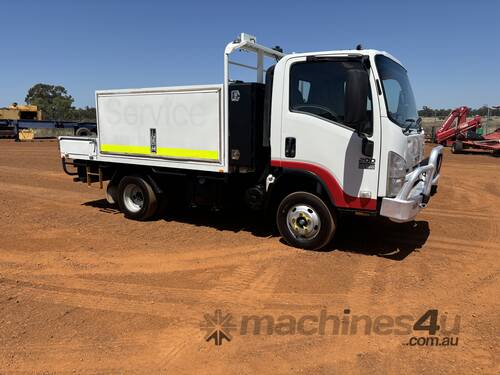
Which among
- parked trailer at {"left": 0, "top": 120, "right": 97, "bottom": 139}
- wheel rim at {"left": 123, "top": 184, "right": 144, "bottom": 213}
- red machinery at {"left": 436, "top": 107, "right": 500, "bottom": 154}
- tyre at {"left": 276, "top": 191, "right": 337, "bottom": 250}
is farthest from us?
parked trailer at {"left": 0, "top": 120, "right": 97, "bottom": 139}

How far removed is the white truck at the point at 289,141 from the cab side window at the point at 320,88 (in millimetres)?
14

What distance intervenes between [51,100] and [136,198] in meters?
87.6

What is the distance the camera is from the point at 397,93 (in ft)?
19.1

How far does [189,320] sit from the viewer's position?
4098 millimetres

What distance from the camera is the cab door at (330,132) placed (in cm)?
548

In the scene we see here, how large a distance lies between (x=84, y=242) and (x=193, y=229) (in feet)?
5.91

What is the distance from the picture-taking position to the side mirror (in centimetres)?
492

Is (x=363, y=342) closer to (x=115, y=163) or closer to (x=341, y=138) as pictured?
(x=341, y=138)

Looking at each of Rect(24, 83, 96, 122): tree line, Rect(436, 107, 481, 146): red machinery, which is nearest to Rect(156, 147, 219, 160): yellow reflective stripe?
Rect(436, 107, 481, 146): red machinery

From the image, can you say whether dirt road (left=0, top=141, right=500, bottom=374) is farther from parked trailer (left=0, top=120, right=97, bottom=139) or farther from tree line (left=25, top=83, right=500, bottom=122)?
tree line (left=25, top=83, right=500, bottom=122)

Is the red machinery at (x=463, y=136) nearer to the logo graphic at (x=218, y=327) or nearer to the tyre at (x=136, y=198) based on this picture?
the tyre at (x=136, y=198)

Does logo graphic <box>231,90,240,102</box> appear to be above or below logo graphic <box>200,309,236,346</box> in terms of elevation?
above

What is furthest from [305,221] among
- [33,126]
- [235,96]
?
[33,126]

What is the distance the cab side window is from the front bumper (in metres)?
1.04
